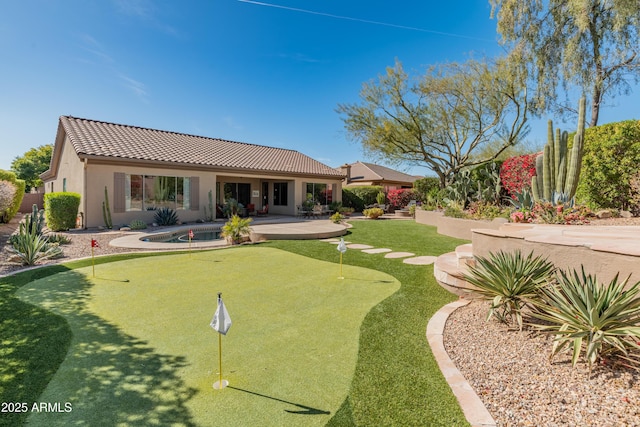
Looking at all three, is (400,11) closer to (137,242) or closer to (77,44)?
(77,44)

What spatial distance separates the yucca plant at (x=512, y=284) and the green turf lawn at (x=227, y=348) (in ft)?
3.32

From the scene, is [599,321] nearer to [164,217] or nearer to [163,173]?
[164,217]

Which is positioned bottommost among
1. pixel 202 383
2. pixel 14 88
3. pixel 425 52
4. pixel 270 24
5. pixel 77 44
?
pixel 202 383

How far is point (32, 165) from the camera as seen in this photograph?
131 ft

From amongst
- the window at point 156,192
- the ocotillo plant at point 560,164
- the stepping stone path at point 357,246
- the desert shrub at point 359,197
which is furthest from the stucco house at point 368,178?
the stepping stone path at point 357,246

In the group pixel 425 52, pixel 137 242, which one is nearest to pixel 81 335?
pixel 137 242

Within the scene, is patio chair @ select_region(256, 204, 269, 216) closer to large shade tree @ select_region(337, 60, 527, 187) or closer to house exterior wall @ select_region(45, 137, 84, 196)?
large shade tree @ select_region(337, 60, 527, 187)

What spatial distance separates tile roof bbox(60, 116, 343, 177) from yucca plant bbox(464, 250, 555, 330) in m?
16.4

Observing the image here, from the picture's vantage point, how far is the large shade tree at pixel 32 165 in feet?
129

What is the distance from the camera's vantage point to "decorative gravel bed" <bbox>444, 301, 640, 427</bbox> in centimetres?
248

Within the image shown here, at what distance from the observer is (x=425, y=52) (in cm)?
2133

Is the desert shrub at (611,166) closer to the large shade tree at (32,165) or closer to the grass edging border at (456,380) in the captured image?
the grass edging border at (456,380)

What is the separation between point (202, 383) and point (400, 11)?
62.9 ft

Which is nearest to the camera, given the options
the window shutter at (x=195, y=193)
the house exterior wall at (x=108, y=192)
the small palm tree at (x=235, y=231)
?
the small palm tree at (x=235, y=231)
